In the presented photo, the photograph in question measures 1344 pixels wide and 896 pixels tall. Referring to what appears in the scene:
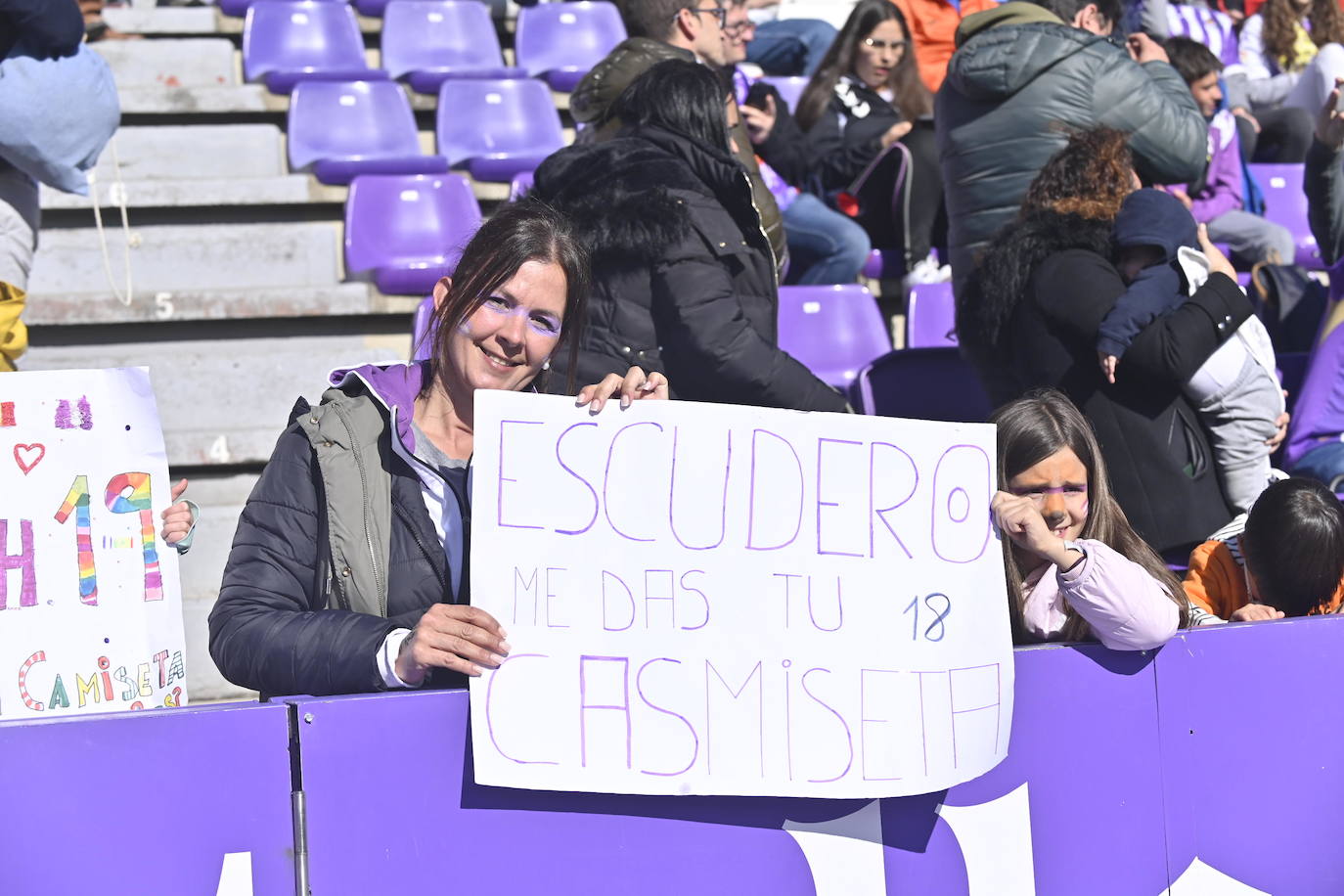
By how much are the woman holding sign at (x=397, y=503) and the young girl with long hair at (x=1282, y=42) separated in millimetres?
6935

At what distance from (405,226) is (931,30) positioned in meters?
3.31

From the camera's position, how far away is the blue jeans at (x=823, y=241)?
6156 mm

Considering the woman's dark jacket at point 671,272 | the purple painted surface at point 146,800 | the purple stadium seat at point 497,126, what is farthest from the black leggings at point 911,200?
the purple painted surface at point 146,800

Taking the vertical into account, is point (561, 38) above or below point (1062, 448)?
above

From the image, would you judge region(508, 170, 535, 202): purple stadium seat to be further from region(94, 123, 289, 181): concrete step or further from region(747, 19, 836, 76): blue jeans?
region(747, 19, 836, 76): blue jeans

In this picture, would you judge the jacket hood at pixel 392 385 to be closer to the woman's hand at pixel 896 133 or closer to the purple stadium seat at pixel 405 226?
the purple stadium seat at pixel 405 226

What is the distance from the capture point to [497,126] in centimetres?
709

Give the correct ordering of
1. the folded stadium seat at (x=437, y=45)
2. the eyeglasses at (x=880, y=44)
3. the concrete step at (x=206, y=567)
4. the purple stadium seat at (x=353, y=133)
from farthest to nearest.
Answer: the folded stadium seat at (x=437, y=45) < the eyeglasses at (x=880, y=44) < the purple stadium seat at (x=353, y=133) < the concrete step at (x=206, y=567)

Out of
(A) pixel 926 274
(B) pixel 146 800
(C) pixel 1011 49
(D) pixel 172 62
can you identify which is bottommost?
(B) pixel 146 800

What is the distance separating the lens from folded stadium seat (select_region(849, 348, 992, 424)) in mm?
4910

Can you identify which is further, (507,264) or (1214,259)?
(1214,259)

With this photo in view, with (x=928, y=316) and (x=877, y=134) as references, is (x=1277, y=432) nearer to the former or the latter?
(x=928, y=316)

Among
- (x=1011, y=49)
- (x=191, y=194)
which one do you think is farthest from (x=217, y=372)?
(x=1011, y=49)

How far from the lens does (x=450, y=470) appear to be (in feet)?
7.97
